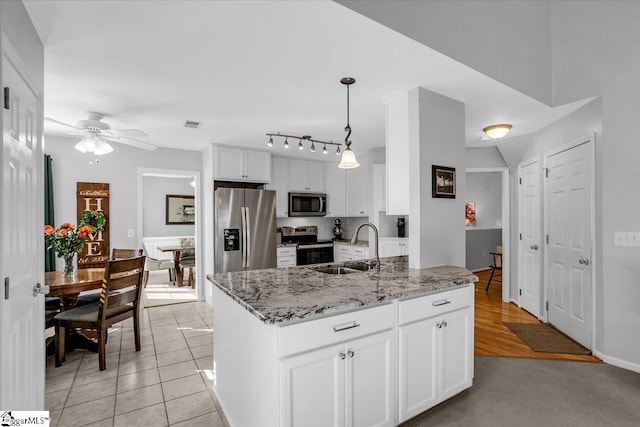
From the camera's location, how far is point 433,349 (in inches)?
79.5

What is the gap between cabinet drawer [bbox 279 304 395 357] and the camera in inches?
56.4

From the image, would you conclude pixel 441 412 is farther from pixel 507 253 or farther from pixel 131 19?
pixel 507 253

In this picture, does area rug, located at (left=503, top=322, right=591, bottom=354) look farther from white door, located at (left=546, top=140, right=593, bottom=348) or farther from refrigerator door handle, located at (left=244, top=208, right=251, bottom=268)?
refrigerator door handle, located at (left=244, top=208, right=251, bottom=268)

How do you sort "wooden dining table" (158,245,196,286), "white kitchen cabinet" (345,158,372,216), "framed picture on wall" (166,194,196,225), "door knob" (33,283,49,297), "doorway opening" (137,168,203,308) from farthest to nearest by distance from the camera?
1. "framed picture on wall" (166,194,196,225)
2. "doorway opening" (137,168,203,308)
3. "wooden dining table" (158,245,196,286)
4. "white kitchen cabinet" (345,158,372,216)
5. "door knob" (33,283,49,297)

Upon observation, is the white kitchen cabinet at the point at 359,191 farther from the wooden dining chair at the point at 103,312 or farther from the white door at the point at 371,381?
the white door at the point at 371,381

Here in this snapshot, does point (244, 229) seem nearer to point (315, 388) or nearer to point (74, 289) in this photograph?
point (74, 289)

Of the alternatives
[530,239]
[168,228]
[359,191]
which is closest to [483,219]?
[530,239]

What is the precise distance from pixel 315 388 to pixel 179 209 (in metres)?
7.37

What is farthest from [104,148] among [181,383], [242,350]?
[242,350]

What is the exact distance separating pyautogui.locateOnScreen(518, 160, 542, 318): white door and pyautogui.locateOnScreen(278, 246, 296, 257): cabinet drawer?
3.37 meters

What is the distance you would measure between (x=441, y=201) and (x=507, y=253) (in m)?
2.69

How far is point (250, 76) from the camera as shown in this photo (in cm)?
240

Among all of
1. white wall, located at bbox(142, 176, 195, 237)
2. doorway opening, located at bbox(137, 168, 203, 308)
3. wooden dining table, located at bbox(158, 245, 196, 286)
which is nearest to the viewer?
wooden dining table, located at bbox(158, 245, 196, 286)

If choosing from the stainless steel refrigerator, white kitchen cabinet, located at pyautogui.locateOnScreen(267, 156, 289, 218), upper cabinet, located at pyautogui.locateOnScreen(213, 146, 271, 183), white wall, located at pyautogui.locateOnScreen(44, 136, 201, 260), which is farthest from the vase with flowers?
white kitchen cabinet, located at pyautogui.locateOnScreen(267, 156, 289, 218)
